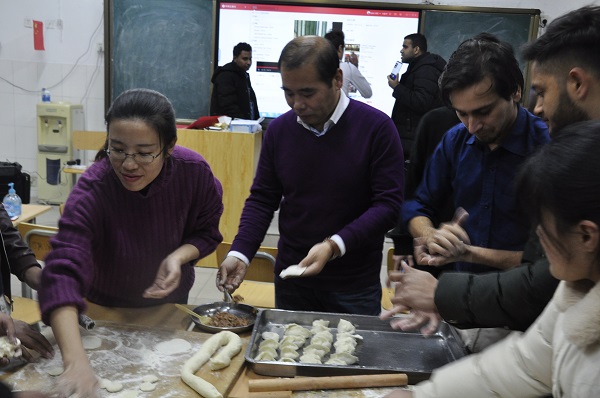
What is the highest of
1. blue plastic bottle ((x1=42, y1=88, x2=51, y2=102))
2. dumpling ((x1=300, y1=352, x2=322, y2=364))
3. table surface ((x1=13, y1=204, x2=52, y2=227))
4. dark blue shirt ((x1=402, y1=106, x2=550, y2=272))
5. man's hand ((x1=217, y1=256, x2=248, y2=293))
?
blue plastic bottle ((x1=42, y1=88, x2=51, y2=102))

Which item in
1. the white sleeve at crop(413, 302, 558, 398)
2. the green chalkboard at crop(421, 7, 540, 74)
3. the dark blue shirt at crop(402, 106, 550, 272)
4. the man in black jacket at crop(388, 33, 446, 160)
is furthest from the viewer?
the green chalkboard at crop(421, 7, 540, 74)

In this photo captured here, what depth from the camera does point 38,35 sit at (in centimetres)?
734

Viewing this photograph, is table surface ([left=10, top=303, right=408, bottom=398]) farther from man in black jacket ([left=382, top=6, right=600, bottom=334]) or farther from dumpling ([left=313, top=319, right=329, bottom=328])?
man in black jacket ([left=382, top=6, right=600, bottom=334])

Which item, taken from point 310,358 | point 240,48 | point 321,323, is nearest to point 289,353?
point 310,358

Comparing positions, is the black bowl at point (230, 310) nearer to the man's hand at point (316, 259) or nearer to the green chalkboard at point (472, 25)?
the man's hand at point (316, 259)

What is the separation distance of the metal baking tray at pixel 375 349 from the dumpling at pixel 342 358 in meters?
0.02

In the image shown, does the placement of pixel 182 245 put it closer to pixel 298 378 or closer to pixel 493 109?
pixel 298 378

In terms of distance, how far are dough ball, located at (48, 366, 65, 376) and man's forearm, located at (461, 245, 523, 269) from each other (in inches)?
50.6

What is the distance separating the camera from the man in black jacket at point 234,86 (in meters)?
6.68

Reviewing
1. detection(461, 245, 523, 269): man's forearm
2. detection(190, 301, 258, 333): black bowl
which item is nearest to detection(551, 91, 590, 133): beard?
detection(461, 245, 523, 269): man's forearm

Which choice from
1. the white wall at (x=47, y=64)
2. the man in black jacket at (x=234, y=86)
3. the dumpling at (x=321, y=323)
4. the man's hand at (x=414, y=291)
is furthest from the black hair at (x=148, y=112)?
the white wall at (x=47, y=64)

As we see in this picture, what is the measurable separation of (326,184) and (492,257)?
729mm

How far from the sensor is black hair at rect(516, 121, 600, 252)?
1002 mm

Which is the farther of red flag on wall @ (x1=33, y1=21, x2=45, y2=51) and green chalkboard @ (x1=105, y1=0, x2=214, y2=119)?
red flag on wall @ (x1=33, y1=21, x2=45, y2=51)
